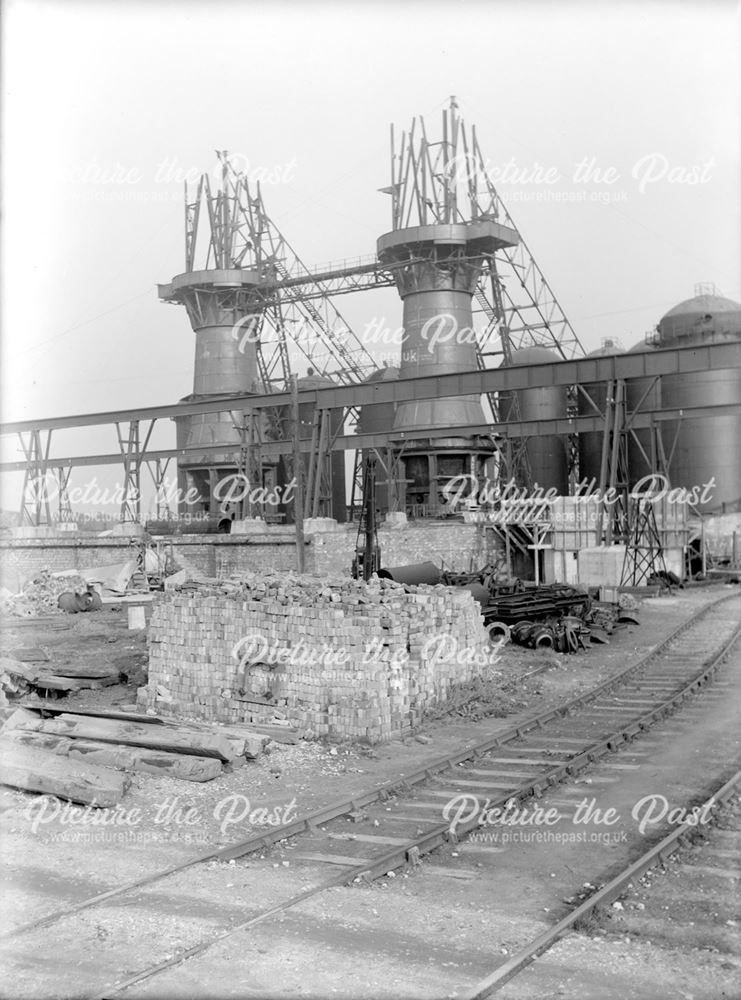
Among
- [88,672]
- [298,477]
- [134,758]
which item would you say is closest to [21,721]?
[134,758]

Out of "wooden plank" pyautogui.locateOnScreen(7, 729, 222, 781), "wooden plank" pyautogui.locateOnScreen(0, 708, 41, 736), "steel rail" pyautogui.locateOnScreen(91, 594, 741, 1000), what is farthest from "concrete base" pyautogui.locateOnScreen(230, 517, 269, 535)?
"wooden plank" pyautogui.locateOnScreen(7, 729, 222, 781)

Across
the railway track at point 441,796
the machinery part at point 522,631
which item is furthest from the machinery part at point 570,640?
the railway track at point 441,796

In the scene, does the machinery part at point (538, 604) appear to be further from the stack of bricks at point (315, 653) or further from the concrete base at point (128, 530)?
the concrete base at point (128, 530)

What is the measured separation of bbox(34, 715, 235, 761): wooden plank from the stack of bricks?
162 centimetres

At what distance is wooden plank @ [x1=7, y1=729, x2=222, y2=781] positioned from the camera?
9664 mm

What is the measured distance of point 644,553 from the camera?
1257 inches

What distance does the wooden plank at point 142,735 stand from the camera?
10073mm

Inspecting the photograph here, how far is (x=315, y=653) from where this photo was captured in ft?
37.9

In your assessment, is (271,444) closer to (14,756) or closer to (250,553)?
(250,553)

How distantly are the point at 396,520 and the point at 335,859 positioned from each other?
24.4 m

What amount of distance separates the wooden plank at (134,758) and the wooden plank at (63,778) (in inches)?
14.5

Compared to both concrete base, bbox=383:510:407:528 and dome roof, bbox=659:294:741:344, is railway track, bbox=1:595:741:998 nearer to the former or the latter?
concrete base, bbox=383:510:407:528

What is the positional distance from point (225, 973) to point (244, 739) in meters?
5.22

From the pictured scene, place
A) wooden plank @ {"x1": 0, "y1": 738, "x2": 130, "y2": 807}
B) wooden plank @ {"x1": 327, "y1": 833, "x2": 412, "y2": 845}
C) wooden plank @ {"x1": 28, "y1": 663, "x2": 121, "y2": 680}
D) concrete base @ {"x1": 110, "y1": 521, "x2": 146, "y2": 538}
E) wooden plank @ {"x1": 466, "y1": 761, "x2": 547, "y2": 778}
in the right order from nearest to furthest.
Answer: wooden plank @ {"x1": 327, "y1": 833, "x2": 412, "y2": 845}
wooden plank @ {"x1": 0, "y1": 738, "x2": 130, "y2": 807}
wooden plank @ {"x1": 466, "y1": 761, "x2": 547, "y2": 778}
wooden plank @ {"x1": 28, "y1": 663, "x2": 121, "y2": 680}
concrete base @ {"x1": 110, "y1": 521, "x2": 146, "y2": 538}
